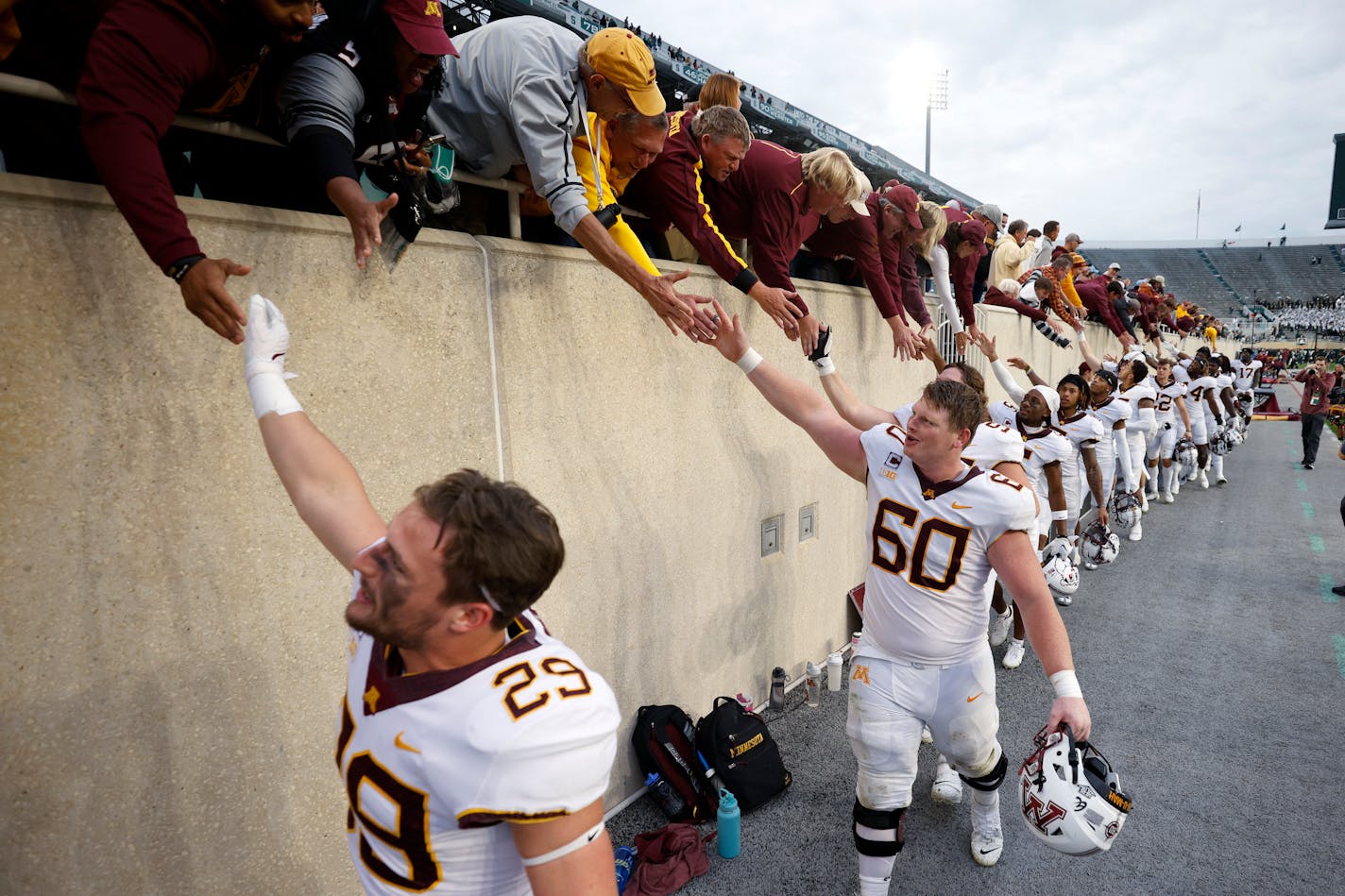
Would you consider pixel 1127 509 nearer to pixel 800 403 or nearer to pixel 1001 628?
pixel 1001 628

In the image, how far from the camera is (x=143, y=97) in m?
1.55

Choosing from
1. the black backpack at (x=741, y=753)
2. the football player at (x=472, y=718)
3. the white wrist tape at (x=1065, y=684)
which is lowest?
the black backpack at (x=741, y=753)

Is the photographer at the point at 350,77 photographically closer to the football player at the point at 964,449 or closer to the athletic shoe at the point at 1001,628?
the football player at the point at 964,449

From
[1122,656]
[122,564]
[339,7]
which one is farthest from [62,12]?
[1122,656]

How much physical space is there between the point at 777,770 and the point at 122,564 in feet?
10.3

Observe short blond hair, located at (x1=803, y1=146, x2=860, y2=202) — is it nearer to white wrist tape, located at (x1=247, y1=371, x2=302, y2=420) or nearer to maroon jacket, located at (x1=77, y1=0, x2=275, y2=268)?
maroon jacket, located at (x1=77, y1=0, x2=275, y2=268)

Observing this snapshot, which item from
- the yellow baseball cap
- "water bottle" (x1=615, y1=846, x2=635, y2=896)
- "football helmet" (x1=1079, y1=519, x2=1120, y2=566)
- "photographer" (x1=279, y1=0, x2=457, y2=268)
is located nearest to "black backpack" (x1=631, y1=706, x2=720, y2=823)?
"water bottle" (x1=615, y1=846, x2=635, y2=896)

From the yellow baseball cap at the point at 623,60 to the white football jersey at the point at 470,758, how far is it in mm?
2061

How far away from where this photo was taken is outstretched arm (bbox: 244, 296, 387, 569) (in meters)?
1.60

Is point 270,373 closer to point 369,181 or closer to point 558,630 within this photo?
point 369,181

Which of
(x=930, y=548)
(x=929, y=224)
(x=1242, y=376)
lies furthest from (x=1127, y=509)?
(x=1242, y=376)

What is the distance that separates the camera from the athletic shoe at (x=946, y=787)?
3.75m

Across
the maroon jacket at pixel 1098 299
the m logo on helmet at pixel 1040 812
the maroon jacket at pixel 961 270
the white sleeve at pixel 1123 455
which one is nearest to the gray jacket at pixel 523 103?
the m logo on helmet at pixel 1040 812

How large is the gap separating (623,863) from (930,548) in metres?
2.00
